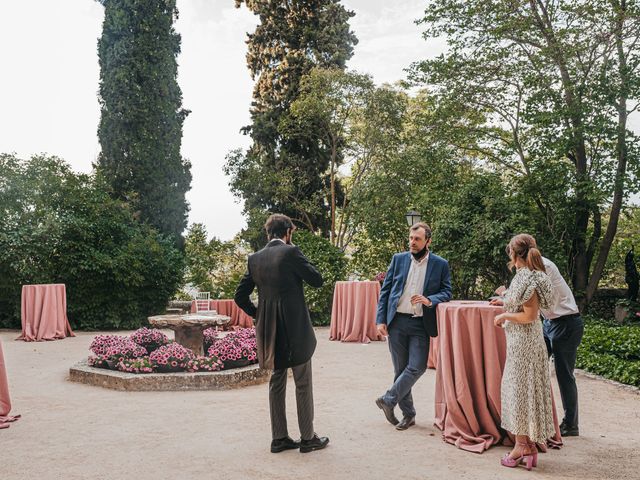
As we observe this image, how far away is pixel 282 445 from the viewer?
4.70 meters

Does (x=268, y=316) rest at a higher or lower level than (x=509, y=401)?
higher

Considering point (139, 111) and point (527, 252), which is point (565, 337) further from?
point (139, 111)

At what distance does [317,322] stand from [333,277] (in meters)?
1.42

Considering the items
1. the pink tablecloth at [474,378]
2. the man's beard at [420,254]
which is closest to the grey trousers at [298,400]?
the pink tablecloth at [474,378]

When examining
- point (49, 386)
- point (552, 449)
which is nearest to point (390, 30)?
point (49, 386)

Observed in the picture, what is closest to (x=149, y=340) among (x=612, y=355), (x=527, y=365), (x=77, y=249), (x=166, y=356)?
(x=166, y=356)

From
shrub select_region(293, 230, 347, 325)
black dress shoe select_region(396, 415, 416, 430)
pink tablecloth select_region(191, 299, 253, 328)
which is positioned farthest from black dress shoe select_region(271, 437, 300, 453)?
shrub select_region(293, 230, 347, 325)

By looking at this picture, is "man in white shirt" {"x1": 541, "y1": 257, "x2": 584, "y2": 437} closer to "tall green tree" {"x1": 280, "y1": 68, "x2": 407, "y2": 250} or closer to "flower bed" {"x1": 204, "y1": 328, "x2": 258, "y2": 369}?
"flower bed" {"x1": 204, "y1": 328, "x2": 258, "y2": 369}

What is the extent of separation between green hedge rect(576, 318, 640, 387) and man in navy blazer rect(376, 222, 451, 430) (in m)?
3.93

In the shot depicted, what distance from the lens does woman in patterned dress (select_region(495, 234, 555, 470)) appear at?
4.25m

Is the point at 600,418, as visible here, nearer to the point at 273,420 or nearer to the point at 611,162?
the point at 273,420

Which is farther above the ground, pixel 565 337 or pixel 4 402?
pixel 565 337

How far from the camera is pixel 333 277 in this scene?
1750 centimetres

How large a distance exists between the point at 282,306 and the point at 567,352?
2.51m
